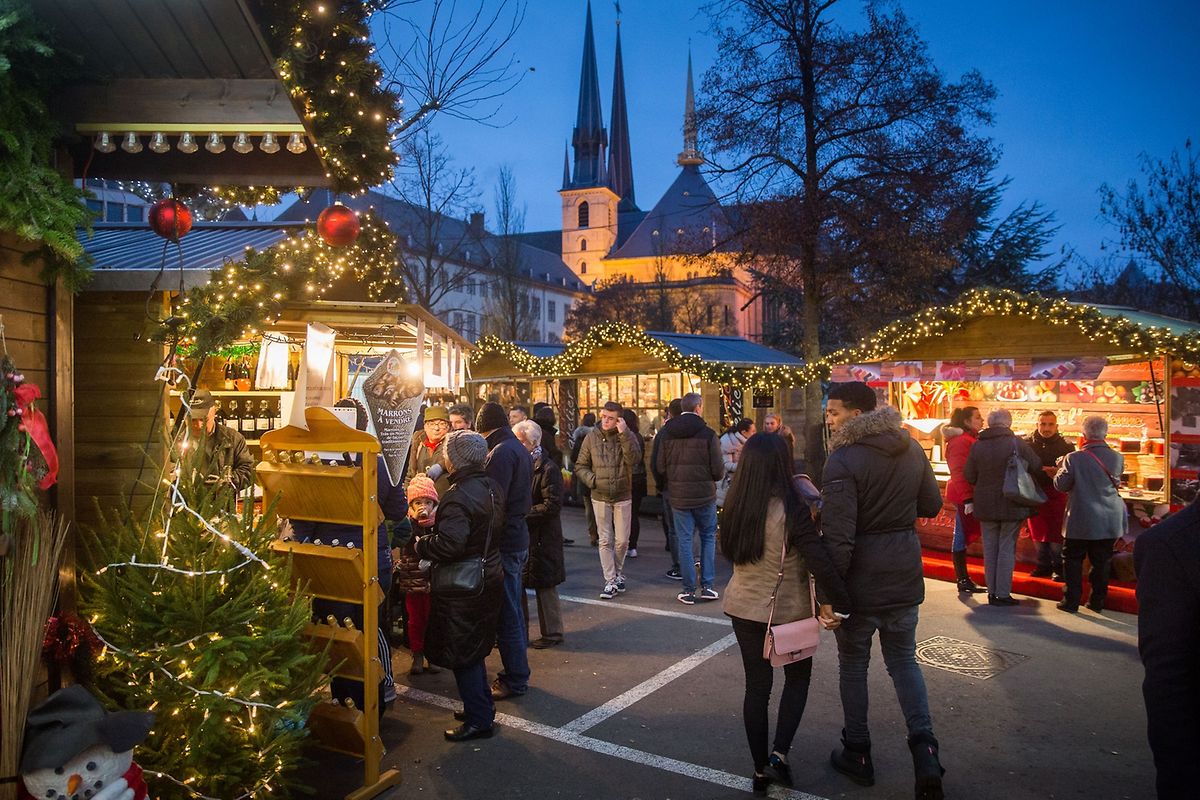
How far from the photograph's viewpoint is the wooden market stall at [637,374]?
1288 cm

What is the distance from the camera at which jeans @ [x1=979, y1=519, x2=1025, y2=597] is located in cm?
742

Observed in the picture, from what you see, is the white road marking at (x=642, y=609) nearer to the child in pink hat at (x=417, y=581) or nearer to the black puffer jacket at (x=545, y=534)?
the black puffer jacket at (x=545, y=534)

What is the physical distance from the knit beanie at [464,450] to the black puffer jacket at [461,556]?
0.14 ft

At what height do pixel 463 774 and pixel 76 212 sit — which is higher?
pixel 76 212

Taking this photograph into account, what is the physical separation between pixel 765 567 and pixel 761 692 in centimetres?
62

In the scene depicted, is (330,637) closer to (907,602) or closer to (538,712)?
(538,712)

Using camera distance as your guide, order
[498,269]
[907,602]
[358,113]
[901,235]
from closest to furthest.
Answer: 1. [907,602]
2. [358,113]
3. [901,235]
4. [498,269]

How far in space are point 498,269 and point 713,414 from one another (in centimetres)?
2104

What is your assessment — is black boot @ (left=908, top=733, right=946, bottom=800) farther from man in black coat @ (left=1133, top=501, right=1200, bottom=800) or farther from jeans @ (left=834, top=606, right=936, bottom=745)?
man in black coat @ (left=1133, top=501, right=1200, bottom=800)

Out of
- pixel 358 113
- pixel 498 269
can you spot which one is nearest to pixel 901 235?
pixel 358 113

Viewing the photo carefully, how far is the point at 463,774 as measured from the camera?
167 inches

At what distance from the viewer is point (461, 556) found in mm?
4465

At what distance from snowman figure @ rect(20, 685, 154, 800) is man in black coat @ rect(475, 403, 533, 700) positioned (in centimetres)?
265

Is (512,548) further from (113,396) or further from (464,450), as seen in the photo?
(113,396)
